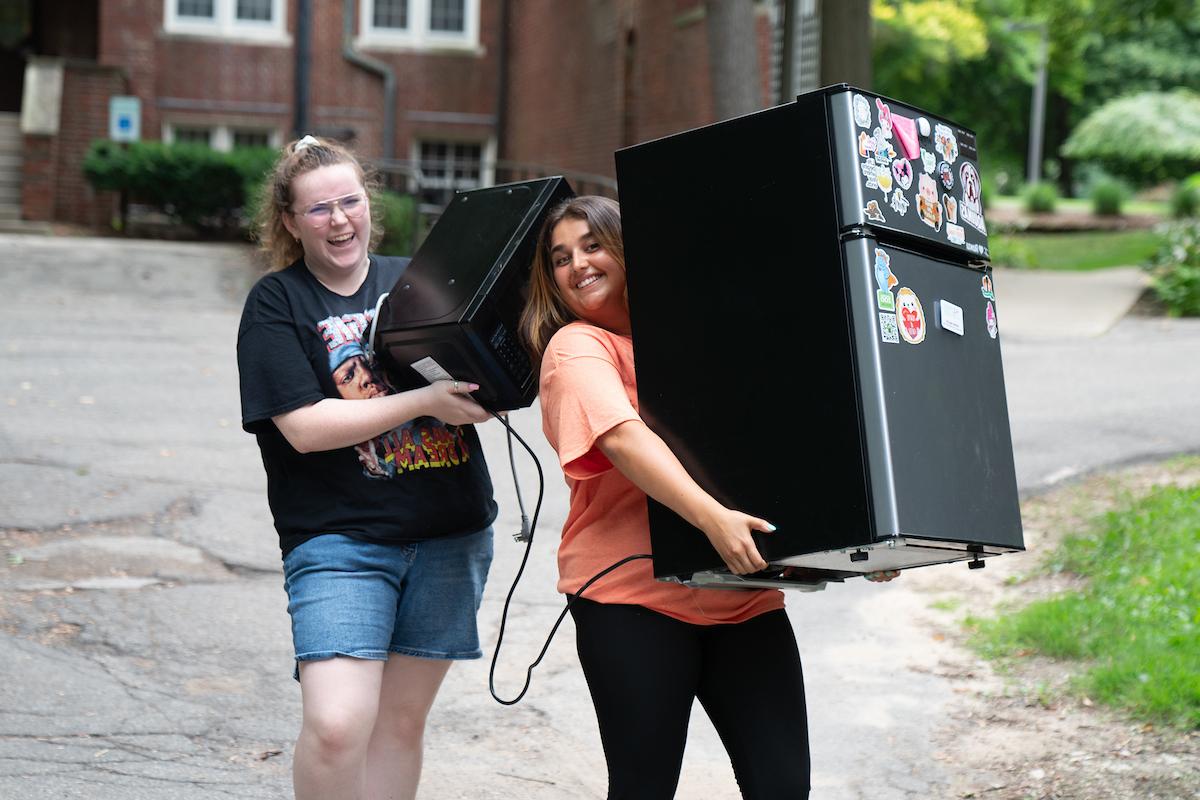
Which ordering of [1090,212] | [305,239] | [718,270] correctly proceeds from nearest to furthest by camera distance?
1. [718,270]
2. [305,239]
3. [1090,212]

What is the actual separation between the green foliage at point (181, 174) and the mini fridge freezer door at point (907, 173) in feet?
50.4

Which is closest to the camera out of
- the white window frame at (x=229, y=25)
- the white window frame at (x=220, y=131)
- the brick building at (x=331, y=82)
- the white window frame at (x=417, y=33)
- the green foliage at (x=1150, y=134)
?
the brick building at (x=331, y=82)

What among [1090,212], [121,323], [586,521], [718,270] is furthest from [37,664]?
[1090,212]

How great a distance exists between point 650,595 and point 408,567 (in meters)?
0.61

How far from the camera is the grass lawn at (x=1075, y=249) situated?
60.2 feet

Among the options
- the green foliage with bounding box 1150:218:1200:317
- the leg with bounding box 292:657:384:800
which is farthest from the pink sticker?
the green foliage with bounding box 1150:218:1200:317

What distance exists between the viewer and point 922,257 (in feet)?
7.84

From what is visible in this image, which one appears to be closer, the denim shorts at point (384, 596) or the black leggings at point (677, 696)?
the black leggings at point (677, 696)

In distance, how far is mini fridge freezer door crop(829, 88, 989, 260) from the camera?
2268 mm

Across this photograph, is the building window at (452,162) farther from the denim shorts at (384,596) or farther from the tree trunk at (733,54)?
the denim shorts at (384,596)

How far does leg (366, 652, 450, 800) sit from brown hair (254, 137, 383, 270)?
957 millimetres

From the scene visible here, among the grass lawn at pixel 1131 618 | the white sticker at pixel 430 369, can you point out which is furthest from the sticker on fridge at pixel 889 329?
the grass lawn at pixel 1131 618

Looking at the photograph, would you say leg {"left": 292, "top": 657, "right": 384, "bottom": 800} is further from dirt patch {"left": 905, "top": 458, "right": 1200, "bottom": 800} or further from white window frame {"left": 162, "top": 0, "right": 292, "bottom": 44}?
white window frame {"left": 162, "top": 0, "right": 292, "bottom": 44}

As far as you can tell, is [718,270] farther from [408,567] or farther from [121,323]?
[121,323]
